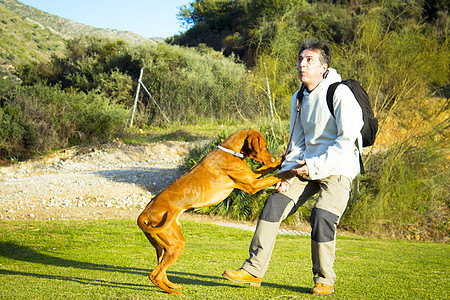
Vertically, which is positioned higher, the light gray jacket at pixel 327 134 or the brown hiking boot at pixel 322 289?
the light gray jacket at pixel 327 134

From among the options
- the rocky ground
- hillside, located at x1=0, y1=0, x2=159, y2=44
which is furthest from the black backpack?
hillside, located at x1=0, y1=0, x2=159, y2=44

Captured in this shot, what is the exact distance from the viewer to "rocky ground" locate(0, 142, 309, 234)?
10867mm

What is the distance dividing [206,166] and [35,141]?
615 inches

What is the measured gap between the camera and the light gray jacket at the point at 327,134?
3674mm

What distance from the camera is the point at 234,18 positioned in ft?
126

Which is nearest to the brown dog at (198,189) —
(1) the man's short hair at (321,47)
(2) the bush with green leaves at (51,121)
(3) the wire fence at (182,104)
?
(1) the man's short hair at (321,47)

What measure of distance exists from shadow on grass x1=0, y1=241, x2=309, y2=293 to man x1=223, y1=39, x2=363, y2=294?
489mm

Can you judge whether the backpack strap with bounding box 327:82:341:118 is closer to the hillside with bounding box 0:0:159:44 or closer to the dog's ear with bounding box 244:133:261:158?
the dog's ear with bounding box 244:133:261:158

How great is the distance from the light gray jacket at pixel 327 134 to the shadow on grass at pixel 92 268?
4.34 feet

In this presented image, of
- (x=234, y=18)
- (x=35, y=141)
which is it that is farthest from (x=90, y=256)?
(x=234, y=18)

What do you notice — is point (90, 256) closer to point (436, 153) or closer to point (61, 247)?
point (61, 247)

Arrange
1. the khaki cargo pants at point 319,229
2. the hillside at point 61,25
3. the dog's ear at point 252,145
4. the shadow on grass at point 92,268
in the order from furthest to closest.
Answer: the hillside at point 61,25 < the shadow on grass at point 92,268 < the dog's ear at point 252,145 < the khaki cargo pants at point 319,229

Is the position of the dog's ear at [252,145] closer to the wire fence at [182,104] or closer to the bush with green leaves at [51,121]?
the bush with green leaves at [51,121]

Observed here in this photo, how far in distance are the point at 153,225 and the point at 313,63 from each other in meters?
2.21
